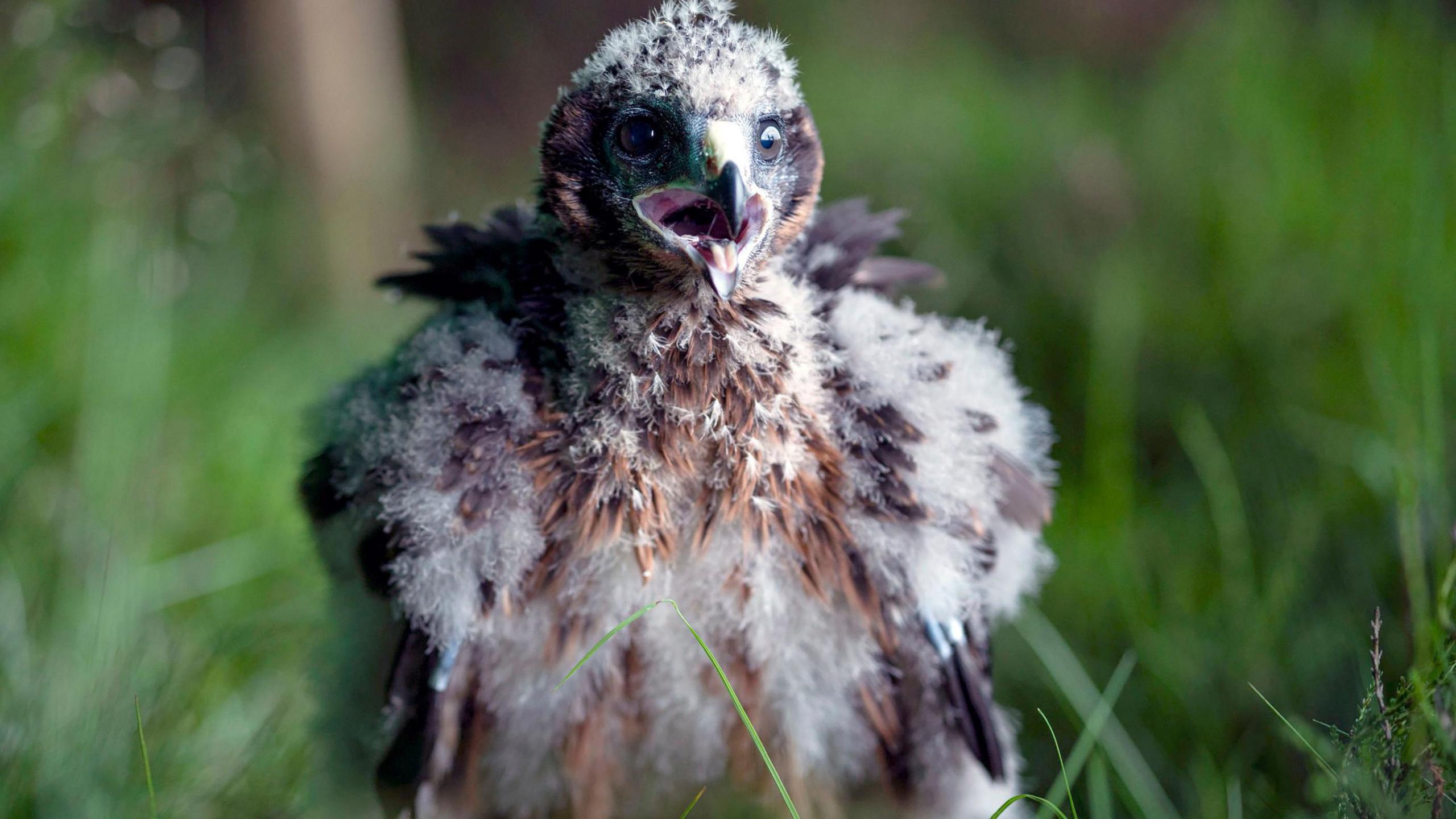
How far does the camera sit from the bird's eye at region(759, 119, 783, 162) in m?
1.56

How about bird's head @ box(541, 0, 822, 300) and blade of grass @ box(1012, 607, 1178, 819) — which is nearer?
bird's head @ box(541, 0, 822, 300)

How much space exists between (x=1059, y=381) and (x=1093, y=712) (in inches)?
69.8

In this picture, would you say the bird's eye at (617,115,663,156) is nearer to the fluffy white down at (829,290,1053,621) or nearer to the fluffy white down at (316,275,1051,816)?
the fluffy white down at (316,275,1051,816)

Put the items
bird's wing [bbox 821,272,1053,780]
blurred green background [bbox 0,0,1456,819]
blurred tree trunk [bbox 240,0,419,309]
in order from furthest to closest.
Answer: blurred tree trunk [bbox 240,0,419,309] → blurred green background [bbox 0,0,1456,819] → bird's wing [bbox 821,272,1053,780]

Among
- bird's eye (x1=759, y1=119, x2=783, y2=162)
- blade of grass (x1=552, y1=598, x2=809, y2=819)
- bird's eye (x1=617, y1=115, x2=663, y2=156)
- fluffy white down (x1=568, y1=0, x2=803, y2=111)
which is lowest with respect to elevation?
blade of grass (x1=552, y1=598, x2=809, y2=819)

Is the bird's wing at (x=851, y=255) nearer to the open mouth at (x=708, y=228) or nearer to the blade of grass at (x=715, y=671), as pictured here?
the open mouth at (x=708, y=228)

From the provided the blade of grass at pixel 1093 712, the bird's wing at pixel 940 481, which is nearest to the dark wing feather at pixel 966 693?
the bird's wing at pixel 940 481

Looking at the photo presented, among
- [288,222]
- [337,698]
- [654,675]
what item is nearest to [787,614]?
[654,675]

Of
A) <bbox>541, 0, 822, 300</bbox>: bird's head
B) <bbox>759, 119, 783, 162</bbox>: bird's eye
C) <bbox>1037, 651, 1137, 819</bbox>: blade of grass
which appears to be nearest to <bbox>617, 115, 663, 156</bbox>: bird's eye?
<bbox>541, 0, 822, 300</bbox>: bird's head

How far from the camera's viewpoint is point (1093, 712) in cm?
211

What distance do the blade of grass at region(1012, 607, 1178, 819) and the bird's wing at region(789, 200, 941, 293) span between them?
0.81 m

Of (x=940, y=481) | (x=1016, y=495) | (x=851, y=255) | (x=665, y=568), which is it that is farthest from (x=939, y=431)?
(x=665, y=568)

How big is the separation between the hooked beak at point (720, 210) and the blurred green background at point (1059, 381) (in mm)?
951

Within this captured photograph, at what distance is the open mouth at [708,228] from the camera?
55.8 inches
